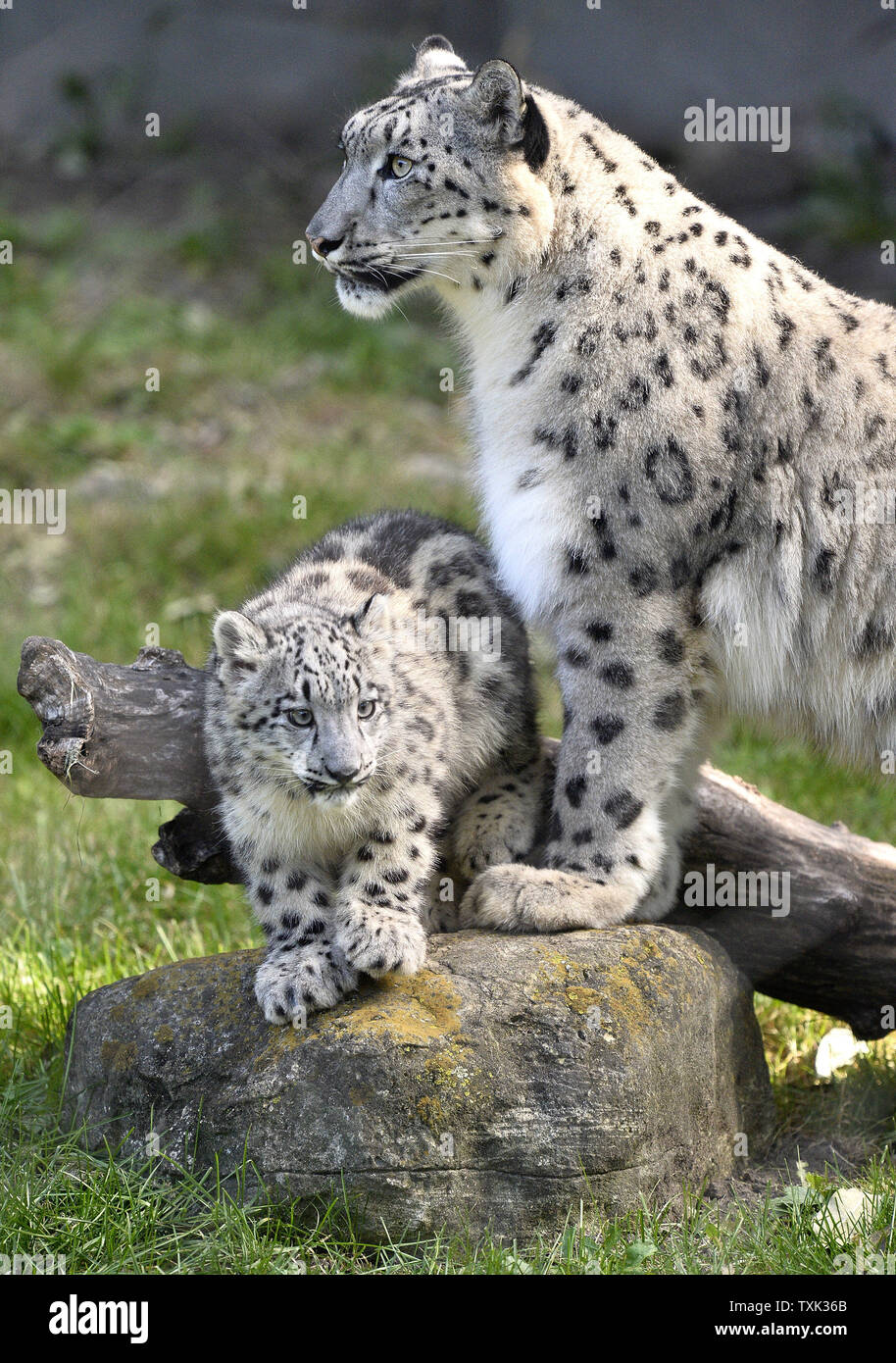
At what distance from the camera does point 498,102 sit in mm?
6285

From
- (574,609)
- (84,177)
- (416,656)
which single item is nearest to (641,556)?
(574,609)

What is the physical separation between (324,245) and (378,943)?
297 cm

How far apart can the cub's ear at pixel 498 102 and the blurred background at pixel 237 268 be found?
4697mm

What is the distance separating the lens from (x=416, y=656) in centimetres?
635

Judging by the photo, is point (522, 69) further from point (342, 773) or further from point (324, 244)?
point (342, 773)

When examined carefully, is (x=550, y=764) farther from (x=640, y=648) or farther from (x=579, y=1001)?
(x=579, y=1001)

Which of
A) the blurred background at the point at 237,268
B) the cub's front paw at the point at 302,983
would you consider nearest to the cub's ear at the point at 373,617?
the cub's front paw at the point at 302,983

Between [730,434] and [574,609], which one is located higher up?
[730,434]

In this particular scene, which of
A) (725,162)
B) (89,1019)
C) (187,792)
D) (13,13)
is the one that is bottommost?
(89,1019)

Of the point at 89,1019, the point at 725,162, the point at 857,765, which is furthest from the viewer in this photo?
the point at 725,162

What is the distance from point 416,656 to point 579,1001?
62.1 inches

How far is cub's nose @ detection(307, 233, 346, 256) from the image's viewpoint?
6473mm

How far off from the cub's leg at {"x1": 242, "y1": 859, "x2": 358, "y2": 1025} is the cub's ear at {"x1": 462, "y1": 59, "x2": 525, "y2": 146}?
311 cm

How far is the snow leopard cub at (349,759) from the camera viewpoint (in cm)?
557
